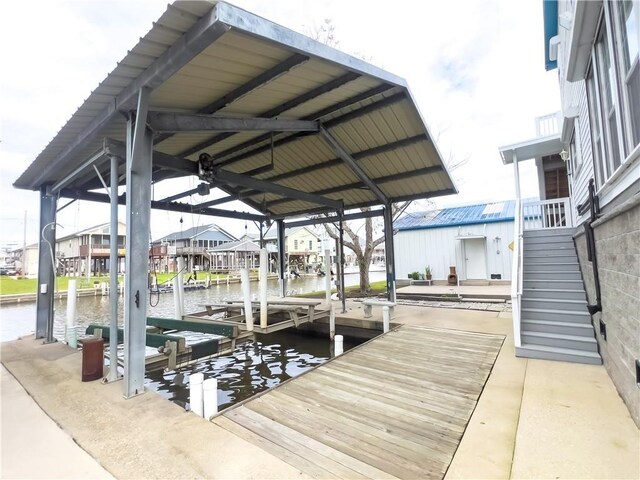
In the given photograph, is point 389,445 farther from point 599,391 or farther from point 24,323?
point 24,323

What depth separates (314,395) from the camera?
3.45m

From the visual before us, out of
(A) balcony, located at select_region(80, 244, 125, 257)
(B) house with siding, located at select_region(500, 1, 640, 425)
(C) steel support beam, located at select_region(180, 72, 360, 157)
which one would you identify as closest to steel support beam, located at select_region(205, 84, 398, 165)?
(C) steel support beam, located at select_region(180, 72, 360, 157)

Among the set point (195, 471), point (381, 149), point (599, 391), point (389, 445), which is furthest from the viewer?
point (381, 149)

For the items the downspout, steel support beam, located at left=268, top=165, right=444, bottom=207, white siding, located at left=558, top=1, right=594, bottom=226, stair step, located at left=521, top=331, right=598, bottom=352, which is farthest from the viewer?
steel support beam, located at left=268, top=165, right=444, bottom=207

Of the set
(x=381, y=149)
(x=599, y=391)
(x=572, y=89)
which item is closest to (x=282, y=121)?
(x=381, y=149)

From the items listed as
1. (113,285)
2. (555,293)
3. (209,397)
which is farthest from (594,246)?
(113,285)

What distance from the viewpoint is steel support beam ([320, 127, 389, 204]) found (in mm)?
6246

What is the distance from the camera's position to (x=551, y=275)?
5.96m

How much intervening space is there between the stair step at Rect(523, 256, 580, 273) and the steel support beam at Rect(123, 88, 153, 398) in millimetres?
7108

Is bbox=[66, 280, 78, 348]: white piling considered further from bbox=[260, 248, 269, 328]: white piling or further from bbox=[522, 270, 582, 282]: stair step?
bbox=[522, 270, 582, 282]: stair step

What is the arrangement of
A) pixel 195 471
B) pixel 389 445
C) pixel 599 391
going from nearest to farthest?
pixel 195 471
pixel 389 445
pixel 599 391

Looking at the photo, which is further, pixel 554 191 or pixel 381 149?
pixel 554 191

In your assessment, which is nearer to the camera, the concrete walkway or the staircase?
the concrete walkway

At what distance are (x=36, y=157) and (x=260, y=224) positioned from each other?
6.05m
